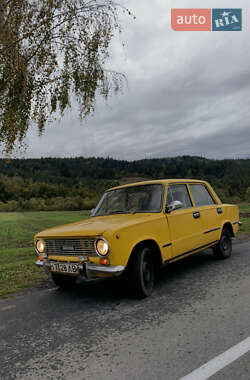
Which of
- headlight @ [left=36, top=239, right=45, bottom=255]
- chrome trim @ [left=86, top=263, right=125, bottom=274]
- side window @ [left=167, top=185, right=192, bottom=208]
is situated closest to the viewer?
chrome trim @ [left=86, top=263, right=125, bottom=274]

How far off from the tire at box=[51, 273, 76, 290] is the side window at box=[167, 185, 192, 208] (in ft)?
7.35

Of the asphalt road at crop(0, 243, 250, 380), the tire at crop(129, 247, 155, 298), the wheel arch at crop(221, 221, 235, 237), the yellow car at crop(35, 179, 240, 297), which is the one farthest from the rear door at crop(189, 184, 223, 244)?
the tire at crop(129, 247, 155, 298)

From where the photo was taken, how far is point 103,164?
93.9 metres

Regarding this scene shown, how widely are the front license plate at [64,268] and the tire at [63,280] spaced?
23.8 inches

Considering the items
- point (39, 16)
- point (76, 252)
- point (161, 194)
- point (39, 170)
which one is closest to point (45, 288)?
point (76, 252)

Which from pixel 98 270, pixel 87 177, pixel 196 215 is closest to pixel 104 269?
pixel 98 270

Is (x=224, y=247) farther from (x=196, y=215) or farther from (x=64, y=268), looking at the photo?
(x=64, y=268)

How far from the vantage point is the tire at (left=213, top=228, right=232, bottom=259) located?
269 inches

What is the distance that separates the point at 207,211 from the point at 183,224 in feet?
3.61

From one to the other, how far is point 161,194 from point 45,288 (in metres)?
2.74

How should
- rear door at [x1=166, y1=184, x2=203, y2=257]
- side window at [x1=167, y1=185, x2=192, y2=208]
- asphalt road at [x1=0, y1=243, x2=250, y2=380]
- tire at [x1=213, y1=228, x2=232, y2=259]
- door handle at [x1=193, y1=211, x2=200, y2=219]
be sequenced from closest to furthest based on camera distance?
1. asphalt road at [x1=0, y1=243, x2=250, y2=380]
2. rear door at [x1=166, y1=184, x2=203, y2=257]
3. side window at [x1=167, y1=185, x2=192, y2=208]
4. door handle at [x1=193, y1=211, x2=200, y2=219]
5. tire at [x1=213, y1=228, x2=232, y2=259]

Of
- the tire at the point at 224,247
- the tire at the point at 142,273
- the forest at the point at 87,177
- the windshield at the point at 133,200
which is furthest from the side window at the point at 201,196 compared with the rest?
the forest at the point at 87,177

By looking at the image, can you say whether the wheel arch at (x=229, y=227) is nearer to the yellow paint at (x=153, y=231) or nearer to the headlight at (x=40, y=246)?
the yellow paint at (x=153, y=231)

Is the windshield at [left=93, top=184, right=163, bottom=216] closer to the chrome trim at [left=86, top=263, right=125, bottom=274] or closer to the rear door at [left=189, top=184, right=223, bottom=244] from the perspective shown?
the rear door at [left=189, top=184, right=223, bottom=244]
